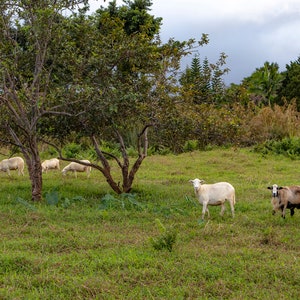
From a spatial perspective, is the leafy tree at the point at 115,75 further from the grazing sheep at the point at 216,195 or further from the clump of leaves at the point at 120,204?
the grazing sheep at the point at 216,195

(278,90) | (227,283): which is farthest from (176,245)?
(278,90)

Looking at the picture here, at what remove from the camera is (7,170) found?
1612 centimetres

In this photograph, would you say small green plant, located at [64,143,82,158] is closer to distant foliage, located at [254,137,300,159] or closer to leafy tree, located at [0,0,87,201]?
distant foliage, located at [254,137,300,159]

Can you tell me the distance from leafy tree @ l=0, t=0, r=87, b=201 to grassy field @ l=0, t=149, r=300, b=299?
165 centimetres

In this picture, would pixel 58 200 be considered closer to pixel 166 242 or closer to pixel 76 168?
pixel 166 242

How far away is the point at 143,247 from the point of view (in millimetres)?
7426

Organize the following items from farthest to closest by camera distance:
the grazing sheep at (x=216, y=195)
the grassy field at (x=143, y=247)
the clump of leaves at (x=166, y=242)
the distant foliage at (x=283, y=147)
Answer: the distant foliage at (x=283, y=147)
the grazing sheep at (x=216, y=195)
the clump of leaves at (x=166, y=242)
the grassy field at (x=143, y=247)

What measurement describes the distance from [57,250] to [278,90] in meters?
41.7

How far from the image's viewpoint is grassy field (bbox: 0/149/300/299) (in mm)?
5801

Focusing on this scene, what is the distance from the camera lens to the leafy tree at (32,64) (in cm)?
1045

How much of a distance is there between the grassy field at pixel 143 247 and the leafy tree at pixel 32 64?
1.65 meters

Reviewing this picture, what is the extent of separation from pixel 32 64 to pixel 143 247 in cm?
626

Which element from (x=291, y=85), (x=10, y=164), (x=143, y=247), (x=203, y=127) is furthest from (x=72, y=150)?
(x=291, y=85)

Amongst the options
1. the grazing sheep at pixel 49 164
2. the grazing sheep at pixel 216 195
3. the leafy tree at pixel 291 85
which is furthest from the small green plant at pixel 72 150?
the leafy tree at pixel 291 85
